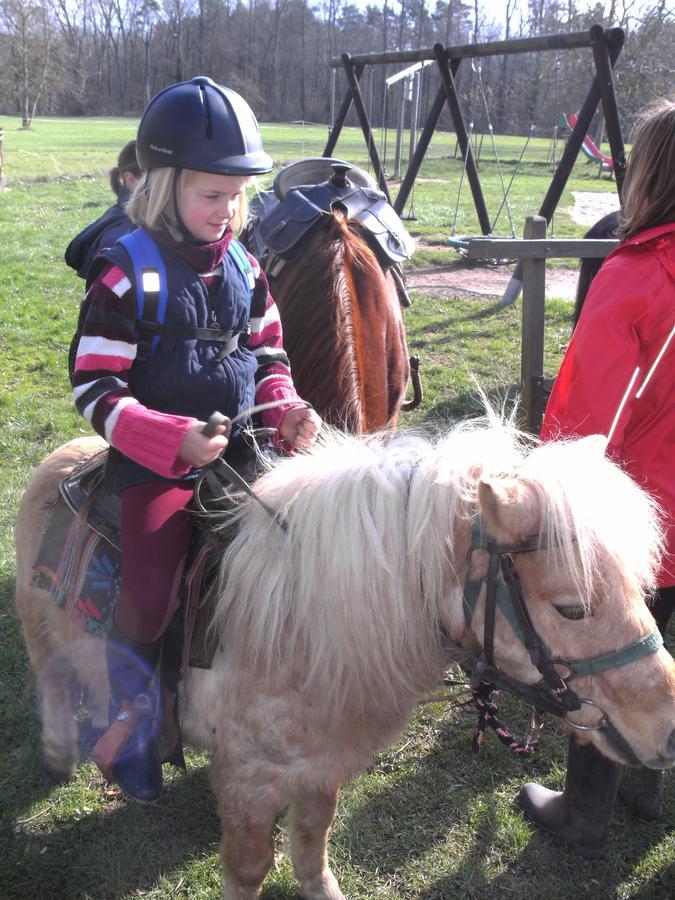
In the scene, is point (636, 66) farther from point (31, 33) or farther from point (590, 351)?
point (31, 33)

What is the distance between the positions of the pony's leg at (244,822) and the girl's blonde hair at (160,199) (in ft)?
4.85

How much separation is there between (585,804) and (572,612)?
51.0 inches

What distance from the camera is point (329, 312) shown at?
3127mm

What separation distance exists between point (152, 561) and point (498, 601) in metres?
0.92

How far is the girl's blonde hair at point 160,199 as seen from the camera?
191 cm

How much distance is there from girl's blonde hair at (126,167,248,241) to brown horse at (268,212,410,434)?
116 centimetres

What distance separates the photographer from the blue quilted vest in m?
1.88

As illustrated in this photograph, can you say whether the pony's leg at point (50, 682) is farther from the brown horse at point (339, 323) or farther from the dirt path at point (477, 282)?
the dirt path at point (477, 282)

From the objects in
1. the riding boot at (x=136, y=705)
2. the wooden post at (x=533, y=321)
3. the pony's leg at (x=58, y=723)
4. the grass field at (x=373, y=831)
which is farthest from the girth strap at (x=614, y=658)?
the wooden post at (x=533, y=321)

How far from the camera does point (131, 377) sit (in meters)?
1.94

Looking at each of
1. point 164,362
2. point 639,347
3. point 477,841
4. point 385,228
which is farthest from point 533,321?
point 164,362

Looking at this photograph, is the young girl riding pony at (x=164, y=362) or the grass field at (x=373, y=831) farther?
the grass field at (x=373, y=831)

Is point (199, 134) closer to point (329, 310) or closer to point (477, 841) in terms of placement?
point (329, 310)

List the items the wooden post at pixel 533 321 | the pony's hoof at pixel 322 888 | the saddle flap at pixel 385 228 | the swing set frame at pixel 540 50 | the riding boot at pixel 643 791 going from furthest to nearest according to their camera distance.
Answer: the swing set frame at pixel 540 50
the wooden post at pixel 533 321
the saddle flap at pixel 385 228
the riding boot at pixel 643 791
the pony's hoof at pixel 322 888
